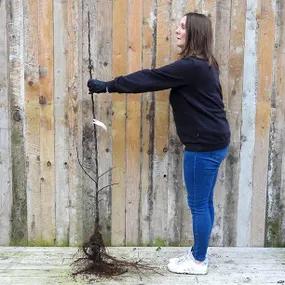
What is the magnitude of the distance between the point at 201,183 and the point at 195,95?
52 cm

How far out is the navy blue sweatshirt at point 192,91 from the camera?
11.4ft

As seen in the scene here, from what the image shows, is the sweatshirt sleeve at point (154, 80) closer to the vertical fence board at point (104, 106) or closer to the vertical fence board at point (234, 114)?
the vertical fence board at point (104, 106)

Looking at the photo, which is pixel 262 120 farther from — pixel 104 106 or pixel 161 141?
pixel 104 106

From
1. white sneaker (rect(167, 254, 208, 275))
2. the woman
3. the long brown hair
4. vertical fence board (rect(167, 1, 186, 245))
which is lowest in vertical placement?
white sneaker (rect(167, 254, 208, 275))

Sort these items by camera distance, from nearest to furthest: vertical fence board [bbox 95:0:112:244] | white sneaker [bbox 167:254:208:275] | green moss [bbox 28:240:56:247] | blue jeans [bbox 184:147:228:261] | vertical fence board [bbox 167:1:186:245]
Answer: blue jeans [bbox 184:147:228:261]
white sneaker [bbox 167:254:208:275]
vertical fence board [bbox 95:0:112:244]
vertical fence board [bbox 167:1:186:245]
green moss [bbox 28:240:56:247]

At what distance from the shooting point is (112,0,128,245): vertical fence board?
158 inches

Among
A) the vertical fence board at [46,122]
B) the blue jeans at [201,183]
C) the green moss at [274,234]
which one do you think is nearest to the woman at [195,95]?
the blue jeans at [201,183]

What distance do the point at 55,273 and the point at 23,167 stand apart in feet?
2.62

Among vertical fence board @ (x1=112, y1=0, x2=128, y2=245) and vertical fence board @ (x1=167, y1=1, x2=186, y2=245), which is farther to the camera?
vertical fence board @ (x1=167, y1=1, x2=186, y2=245)

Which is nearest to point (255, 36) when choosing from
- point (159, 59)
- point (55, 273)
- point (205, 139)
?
point (159, 59)

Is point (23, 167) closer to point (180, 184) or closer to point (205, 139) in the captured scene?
point (180, 184)

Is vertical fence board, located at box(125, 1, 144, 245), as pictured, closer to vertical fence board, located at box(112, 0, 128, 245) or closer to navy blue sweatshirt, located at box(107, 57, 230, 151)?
vertical fence board, located at box(112, 0, 128, 245)

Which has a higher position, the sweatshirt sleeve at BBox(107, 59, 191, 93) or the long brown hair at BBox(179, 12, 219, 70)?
the long brown hair at BBox(179, 12, 219, 70)

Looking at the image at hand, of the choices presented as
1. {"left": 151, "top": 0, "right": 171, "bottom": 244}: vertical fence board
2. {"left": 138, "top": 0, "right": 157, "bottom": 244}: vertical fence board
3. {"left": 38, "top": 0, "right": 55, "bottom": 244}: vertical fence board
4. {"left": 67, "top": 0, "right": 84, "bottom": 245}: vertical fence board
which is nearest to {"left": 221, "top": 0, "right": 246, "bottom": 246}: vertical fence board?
{"left": 151, "top": 0, "right": 171, "bottom": 244}: vertical fence board
